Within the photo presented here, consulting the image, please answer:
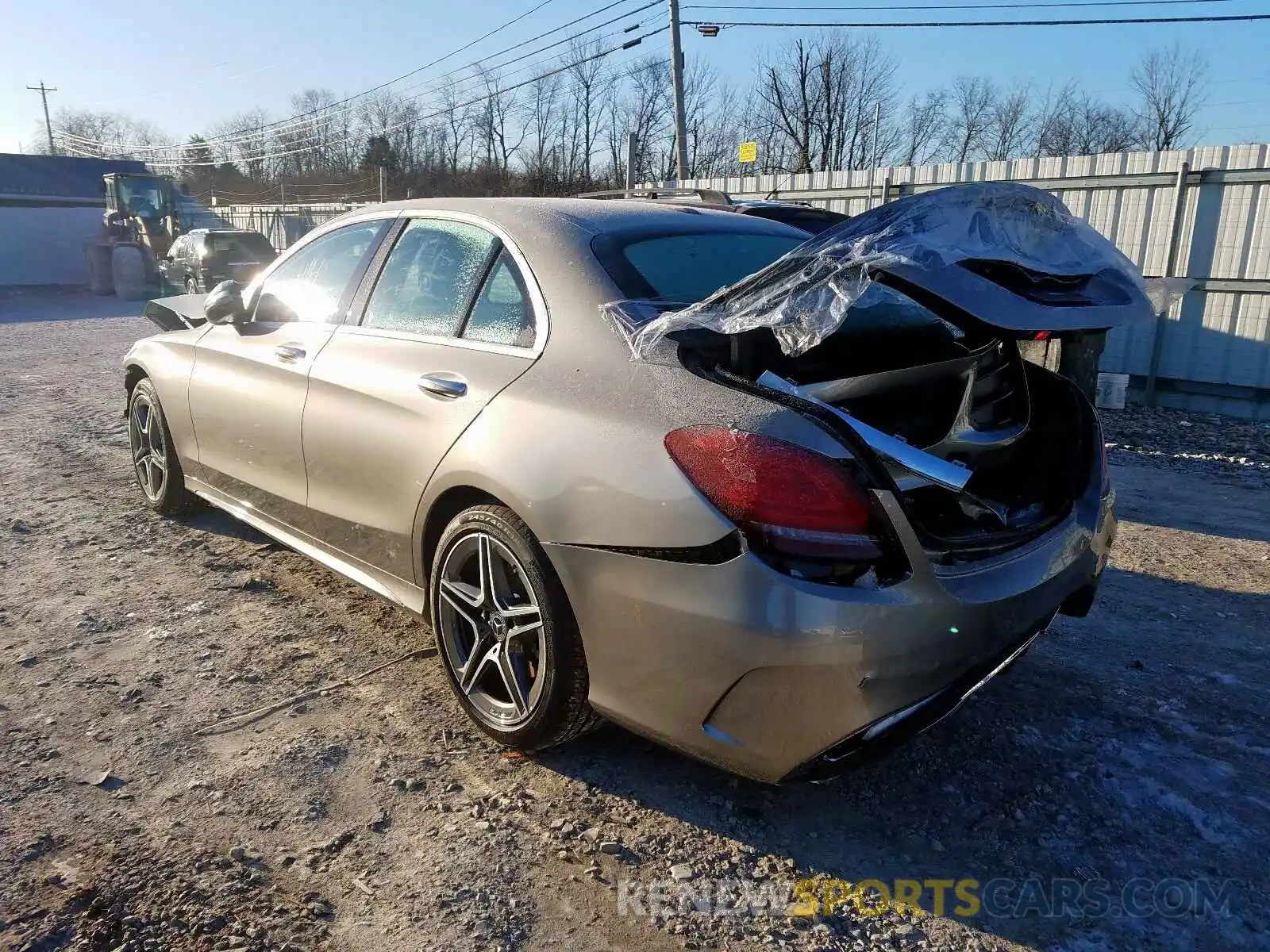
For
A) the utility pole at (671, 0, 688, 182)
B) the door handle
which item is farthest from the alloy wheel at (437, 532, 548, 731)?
the utility pole at (671, 0, 688, 182)

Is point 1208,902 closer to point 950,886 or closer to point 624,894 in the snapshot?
point 950,886

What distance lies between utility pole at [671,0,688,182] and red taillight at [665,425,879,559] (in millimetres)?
18226

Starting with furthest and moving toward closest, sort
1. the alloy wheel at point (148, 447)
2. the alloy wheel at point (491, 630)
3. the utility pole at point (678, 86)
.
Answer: the utility pole at point (678, 86) < the alloy wheel at point (148, 447) < the alloy wheel at point (491, 630)

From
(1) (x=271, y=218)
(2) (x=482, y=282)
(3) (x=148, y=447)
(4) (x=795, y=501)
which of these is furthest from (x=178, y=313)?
(1) (x=271, y=218)

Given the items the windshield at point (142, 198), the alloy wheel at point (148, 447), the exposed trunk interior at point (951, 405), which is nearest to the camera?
the exposed trunk interior at point (951, 405)

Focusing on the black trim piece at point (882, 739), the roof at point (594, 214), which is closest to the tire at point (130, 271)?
the roof at point (594, 214)

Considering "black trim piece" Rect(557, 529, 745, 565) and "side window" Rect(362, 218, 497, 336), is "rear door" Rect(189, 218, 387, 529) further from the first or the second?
"black trim piece" Rect(557, 529, 745, 565)

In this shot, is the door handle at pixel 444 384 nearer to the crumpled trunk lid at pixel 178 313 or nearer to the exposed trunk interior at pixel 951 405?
the exposed trunk interior at pixel 951 405

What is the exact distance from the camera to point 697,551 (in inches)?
84.0

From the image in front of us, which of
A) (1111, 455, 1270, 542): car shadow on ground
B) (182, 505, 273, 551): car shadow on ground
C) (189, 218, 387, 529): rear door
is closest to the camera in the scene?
(189, 218, 387, 529): rear door

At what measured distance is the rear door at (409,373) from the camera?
9.23 feet

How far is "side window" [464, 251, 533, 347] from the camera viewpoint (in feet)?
9.15

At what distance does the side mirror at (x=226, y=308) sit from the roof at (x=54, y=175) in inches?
1443

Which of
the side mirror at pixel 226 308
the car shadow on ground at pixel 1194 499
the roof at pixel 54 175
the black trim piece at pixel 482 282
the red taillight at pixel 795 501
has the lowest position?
the car shadow on ground at pixel 1194 499
